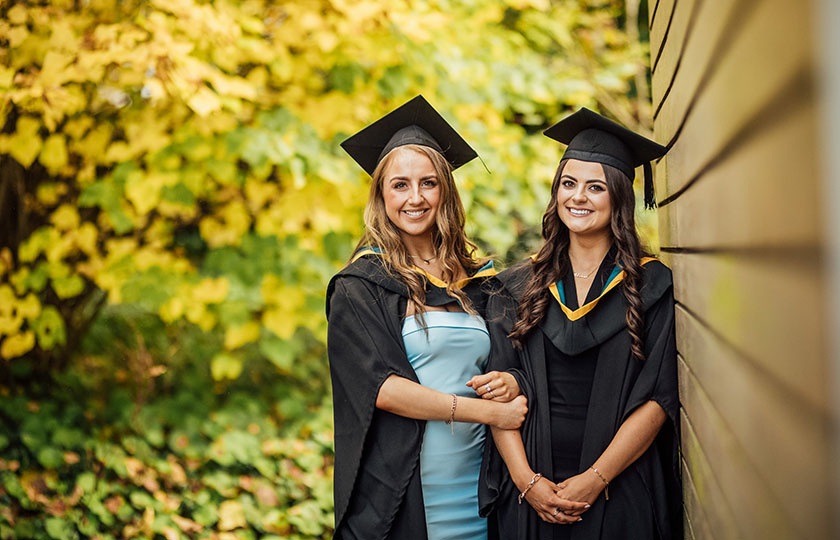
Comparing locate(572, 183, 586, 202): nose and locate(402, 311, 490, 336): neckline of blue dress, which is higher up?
locate(572, 183, 586, 202): nose

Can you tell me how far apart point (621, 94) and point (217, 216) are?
182 inches

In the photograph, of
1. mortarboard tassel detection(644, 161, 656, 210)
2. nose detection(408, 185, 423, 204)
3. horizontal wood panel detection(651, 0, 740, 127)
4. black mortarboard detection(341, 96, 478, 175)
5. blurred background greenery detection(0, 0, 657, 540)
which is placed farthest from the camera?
blurred background greenery detection(0, 0, 657, 540)

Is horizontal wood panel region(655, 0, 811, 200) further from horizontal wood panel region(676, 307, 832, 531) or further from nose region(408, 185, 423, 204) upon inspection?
nose region(408, 185, 423, 204)

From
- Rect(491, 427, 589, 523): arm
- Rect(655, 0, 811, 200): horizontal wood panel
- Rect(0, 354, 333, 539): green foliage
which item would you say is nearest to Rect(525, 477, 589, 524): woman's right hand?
Rect(491, 427, 589, 523): arm

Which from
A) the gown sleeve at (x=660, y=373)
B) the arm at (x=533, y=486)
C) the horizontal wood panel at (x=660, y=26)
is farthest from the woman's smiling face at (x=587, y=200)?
the arm at (x=533, y=486)

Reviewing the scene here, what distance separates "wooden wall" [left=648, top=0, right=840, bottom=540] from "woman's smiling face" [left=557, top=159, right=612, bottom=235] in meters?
0.42

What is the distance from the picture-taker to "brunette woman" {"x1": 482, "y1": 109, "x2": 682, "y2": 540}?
2391 mm

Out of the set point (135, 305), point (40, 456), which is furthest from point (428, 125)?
point (135, 305)

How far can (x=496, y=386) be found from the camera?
255 centimetres

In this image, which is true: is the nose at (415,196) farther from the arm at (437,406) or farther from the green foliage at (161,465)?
the green foliage at (161,465)

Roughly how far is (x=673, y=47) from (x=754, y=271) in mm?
1280

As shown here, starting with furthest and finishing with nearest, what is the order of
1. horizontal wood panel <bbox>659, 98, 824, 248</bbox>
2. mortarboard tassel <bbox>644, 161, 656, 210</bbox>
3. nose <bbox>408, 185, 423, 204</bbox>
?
1. nose <bbox>408, 185, 423, 204</bbox>
2. mortarboard tassel <bbox>644, 161, 656, 210</bbox>
3. horizontal wood panel <bbox>659, 98, 824, 248</bbox>

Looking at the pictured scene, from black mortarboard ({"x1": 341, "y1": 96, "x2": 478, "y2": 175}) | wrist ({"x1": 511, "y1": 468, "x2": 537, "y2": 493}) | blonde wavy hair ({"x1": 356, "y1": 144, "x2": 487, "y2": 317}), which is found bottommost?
wrist ({"x1": 511, "y1": 468, "x2": 537, "y2": 493})

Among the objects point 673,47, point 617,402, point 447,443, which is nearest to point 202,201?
point 447,443
